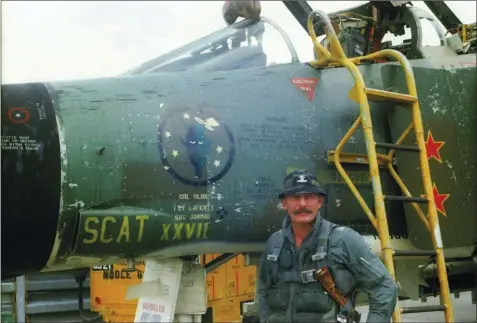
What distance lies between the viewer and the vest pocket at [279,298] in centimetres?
307

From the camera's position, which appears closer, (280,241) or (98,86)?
(280,241)

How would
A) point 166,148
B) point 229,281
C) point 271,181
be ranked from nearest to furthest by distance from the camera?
point 166,148 < point 271,181 < point 229,281

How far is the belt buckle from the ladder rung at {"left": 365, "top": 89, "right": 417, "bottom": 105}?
1538 millimetres

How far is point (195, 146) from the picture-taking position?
3848 millimetres

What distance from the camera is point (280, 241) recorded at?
3.15m

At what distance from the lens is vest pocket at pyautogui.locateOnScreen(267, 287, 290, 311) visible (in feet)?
10.1

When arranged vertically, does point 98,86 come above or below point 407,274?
above

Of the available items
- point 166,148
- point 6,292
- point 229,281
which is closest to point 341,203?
point 166,148

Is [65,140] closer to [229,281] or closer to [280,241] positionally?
[280,241]

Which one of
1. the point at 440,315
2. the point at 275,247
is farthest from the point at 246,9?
A: the point at 440,315

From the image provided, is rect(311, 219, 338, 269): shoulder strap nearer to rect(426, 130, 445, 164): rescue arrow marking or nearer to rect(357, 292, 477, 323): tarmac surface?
rect(426, 130, 445, 164): rescue arrow marking

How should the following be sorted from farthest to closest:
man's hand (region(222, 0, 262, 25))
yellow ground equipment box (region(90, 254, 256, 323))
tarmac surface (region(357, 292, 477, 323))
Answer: tarmac surface (region(357, 292, 477, 323)) → yellow ground equipment box (region(90, 254, 256, 323)) → man's hand (region(222, 0, 262, 25))

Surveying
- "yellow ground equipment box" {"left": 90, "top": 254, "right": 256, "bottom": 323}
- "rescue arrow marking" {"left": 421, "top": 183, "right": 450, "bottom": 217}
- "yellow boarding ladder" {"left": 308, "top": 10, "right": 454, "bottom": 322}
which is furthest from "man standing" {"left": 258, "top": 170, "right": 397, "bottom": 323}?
"yellow ground equipment box" {"left": 90, "top": 254, "right": 256, "bottom": 323}

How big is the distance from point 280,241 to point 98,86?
4.86 ft
